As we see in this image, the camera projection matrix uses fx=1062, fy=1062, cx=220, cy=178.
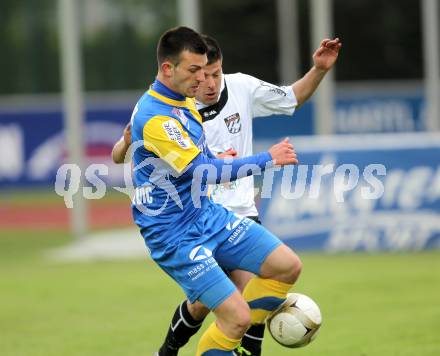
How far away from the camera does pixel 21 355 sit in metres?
8.32

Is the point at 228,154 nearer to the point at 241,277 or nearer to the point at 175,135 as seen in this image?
the point at 175,135

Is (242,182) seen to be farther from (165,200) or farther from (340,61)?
(340,61)

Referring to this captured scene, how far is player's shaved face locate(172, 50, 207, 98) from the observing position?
6.45 meters

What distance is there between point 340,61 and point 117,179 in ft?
35.7

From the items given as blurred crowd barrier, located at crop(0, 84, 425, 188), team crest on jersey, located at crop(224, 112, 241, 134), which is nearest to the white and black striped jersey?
team crest on jersey, located at crop(224, 112, 241, 134)

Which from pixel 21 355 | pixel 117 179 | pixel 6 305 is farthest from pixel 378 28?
pixel 21 355

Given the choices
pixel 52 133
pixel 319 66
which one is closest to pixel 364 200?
pixel 319 66

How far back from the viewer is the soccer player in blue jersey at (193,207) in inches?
251

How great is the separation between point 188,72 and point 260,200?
28.6 feet

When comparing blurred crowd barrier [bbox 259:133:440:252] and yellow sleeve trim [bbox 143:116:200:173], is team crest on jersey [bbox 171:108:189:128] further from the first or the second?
blurred crowd barrier [bbox 259:133:440:252]

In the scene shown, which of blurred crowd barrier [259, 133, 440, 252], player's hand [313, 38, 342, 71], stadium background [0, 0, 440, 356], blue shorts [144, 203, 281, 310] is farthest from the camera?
blurred crowd barrier [259, 133, 440, 252]

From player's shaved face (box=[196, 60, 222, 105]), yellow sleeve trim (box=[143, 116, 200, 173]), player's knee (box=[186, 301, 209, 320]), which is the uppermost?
player's shaved face (box=[196, 60, 222, 105])

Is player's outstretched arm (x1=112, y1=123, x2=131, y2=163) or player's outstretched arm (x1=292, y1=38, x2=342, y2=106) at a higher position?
player's outstretched arm (x1=292, y1=38, x2=342, y2=106)

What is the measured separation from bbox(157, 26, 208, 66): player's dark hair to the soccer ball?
179 centimetres
